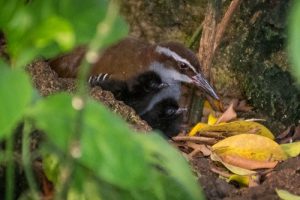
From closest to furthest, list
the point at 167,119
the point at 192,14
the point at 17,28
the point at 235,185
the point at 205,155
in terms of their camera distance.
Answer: the point at 17,28 < the point at 235,185 < the point at 205,155 < the point at 167,119 < the point at 192,14

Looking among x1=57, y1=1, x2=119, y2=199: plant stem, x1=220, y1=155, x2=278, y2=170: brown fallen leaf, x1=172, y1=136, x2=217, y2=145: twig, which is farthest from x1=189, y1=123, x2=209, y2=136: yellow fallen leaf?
x1=57, y1=1, x2=119, y2=199: plant stem

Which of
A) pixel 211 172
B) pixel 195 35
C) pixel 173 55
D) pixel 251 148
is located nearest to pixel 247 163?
pixel 251 148

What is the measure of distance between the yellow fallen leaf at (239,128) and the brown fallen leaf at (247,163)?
1.29 feet

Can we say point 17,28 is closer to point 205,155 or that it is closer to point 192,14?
point 205,155

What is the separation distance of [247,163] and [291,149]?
0.28 m

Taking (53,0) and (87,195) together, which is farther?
(87,195)

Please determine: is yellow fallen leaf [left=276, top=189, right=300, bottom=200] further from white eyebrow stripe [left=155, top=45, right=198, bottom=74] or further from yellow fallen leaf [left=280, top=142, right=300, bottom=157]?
white eyebrow stripe [left=155, top=45, right=198, bottom=74]

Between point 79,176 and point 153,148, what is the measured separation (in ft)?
1.04

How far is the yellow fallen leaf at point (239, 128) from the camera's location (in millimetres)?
3926

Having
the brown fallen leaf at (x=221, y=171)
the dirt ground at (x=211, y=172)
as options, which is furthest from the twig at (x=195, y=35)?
the brown fallen leaf at (x=221, y=171)

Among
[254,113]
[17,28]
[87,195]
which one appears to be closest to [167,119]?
[254,113]

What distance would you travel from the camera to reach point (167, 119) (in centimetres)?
405

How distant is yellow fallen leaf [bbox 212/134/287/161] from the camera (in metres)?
3.55

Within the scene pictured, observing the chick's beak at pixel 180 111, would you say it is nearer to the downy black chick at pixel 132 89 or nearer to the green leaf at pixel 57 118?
the downy black chick at pixel 132 89
